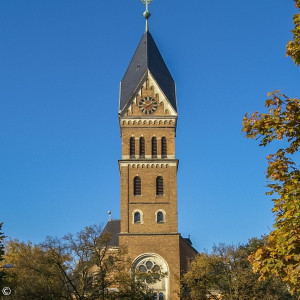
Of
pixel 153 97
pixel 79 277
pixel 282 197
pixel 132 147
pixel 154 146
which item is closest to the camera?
pixel 282 197

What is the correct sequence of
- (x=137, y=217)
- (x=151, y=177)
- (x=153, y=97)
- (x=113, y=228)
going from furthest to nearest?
(x=113, y=228)
(x=153, y=97)
(x=151, y=177)
(x=137, y=217)

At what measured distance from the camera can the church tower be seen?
4869 centimetres

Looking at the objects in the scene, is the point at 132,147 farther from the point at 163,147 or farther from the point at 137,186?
the point at 137,186

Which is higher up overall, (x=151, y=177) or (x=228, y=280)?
(x=151, y=177)

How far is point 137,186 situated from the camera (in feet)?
167

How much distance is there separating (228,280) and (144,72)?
22885mm

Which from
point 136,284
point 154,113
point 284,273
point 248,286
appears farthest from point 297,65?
point 154,113

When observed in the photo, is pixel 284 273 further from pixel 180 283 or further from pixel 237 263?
pixel 180 283

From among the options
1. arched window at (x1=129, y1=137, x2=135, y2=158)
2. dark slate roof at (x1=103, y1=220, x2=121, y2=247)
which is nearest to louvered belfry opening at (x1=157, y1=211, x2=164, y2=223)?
arched window at (x1=129, y1=137, x2=135, y2=158)

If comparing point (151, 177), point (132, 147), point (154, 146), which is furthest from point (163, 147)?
point (151, 177)

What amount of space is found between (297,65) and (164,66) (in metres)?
44.5

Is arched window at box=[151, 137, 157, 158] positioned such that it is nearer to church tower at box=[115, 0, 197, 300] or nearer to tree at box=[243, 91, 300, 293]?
church tower at box=[115, 0, 197, 300]

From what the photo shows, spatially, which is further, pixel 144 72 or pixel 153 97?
pixel 144 72

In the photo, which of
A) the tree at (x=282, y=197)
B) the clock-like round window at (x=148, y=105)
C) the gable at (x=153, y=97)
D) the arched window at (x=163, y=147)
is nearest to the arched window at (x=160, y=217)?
the arched window at (x=163, y=147)
